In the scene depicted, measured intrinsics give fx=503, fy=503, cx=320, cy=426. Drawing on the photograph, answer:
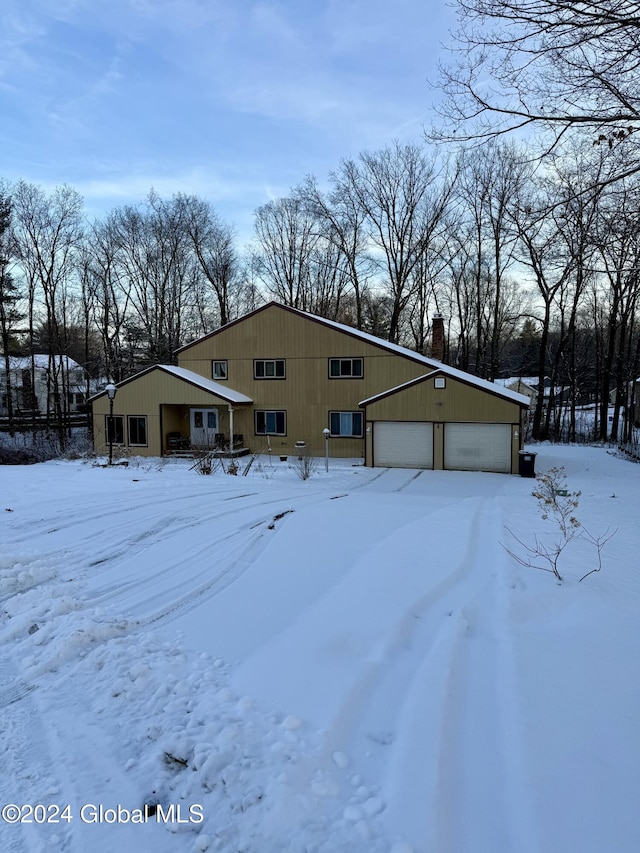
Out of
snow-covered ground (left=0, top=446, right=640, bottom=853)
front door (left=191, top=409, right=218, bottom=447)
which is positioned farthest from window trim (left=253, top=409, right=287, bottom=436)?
snow-covered ground (left=0, top=446, right=640, bottom=853)

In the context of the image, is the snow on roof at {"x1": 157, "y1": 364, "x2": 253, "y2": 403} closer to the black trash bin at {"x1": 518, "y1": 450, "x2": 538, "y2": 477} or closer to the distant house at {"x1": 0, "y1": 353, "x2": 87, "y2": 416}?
the distant house at {"x1": 0, "y1": 353, "x2": 87, "y2": 416}

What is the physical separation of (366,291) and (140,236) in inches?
646

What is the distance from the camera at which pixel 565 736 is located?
3000 millimetres

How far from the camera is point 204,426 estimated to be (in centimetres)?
2348

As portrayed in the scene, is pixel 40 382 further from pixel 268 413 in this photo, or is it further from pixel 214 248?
pixel 268 413

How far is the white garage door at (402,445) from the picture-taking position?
62.5 feet

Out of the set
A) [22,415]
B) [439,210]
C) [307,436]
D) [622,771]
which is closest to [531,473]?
[307,436]

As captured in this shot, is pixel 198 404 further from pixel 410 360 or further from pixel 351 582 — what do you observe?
pixel 351 582

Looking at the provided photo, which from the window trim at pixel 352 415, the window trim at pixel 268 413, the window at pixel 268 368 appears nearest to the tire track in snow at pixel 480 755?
the window trim at pixel 352 415

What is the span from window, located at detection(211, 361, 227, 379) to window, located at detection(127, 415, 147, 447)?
151 inches

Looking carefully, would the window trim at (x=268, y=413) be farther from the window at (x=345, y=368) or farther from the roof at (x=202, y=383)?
the window at (x=345, y=368)

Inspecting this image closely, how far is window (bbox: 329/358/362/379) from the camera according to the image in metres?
21.9

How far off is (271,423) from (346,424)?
11.7 feet

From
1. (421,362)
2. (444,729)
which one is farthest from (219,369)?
(444,729)
